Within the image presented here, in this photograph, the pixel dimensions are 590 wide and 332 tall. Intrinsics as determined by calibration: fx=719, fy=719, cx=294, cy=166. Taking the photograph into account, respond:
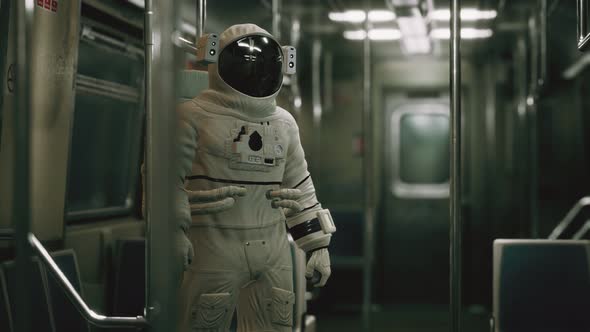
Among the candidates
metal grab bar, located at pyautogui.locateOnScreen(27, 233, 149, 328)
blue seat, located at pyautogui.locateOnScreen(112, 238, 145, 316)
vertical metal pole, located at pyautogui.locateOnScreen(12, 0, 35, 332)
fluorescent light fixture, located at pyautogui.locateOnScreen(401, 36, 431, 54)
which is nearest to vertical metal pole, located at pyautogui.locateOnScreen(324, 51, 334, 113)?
fluorescent light fixture, located at pyautogui.locateOnScreen(401, 36, 431, 54)

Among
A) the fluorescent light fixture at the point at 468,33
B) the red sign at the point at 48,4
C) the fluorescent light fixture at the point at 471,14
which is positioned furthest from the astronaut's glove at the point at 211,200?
the fluorescent light fixture at the point at 468,33

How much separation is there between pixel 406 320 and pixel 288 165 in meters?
3.38

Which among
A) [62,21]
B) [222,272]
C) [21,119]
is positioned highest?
[62,21]

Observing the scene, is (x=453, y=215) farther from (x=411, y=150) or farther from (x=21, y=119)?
(x=411, y=150)

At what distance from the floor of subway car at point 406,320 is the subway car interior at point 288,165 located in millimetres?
29

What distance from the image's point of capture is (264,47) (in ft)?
8.50

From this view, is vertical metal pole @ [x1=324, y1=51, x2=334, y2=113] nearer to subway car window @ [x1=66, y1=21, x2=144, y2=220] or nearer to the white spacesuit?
subway car window @ [x1=66, y1=21, x2=144, y2=220]

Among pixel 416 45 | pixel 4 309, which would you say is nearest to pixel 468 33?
pixel 416 45

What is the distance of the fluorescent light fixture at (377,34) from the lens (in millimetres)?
5934

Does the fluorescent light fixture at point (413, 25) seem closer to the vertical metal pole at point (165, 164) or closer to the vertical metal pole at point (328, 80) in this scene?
the vertical metal pole at point (328, 80)

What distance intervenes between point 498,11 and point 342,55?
4.64ft

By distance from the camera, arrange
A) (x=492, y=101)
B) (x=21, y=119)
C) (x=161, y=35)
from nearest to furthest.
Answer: (x=161, y=35), (x=21, y=119), (x=492, y=101)

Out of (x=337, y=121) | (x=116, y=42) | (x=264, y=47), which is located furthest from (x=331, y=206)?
(x=264, y=47)

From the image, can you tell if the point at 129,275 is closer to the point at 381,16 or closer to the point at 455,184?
the point at 455,184
